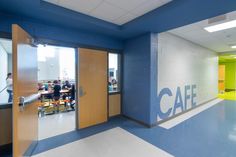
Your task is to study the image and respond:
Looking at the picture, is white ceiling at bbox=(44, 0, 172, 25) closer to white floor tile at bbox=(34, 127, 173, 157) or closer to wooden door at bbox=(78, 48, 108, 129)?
wooden door at bbox=(78, 48, 108, 129)

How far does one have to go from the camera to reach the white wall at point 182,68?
149 inches

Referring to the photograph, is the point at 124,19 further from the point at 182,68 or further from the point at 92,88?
the point at 182,68


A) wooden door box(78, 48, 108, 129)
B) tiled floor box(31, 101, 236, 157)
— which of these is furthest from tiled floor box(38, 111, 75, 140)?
wooden door box(78, 48, 108, 129)

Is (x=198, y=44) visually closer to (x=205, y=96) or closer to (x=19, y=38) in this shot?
(x=205, y=96)

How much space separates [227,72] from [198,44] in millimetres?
8689

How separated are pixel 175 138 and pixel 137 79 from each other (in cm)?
179

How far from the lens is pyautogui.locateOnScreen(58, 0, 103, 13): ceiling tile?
2.25 metres

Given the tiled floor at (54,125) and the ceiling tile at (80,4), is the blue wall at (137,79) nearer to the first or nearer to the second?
the ceiling tile at (80,4)

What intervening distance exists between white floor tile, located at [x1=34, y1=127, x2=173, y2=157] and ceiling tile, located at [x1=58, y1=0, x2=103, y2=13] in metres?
2.74

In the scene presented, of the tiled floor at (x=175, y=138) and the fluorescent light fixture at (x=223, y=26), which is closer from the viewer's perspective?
the tiled floor at (x=175, y=138)

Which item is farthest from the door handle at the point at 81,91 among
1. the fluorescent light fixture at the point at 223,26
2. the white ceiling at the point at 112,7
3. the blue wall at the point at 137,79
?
the fluorescent light fixture at the point at 223,26

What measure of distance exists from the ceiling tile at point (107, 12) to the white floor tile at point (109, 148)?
9.02ft

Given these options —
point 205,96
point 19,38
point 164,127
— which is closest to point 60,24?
point 19,38

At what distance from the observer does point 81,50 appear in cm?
335
